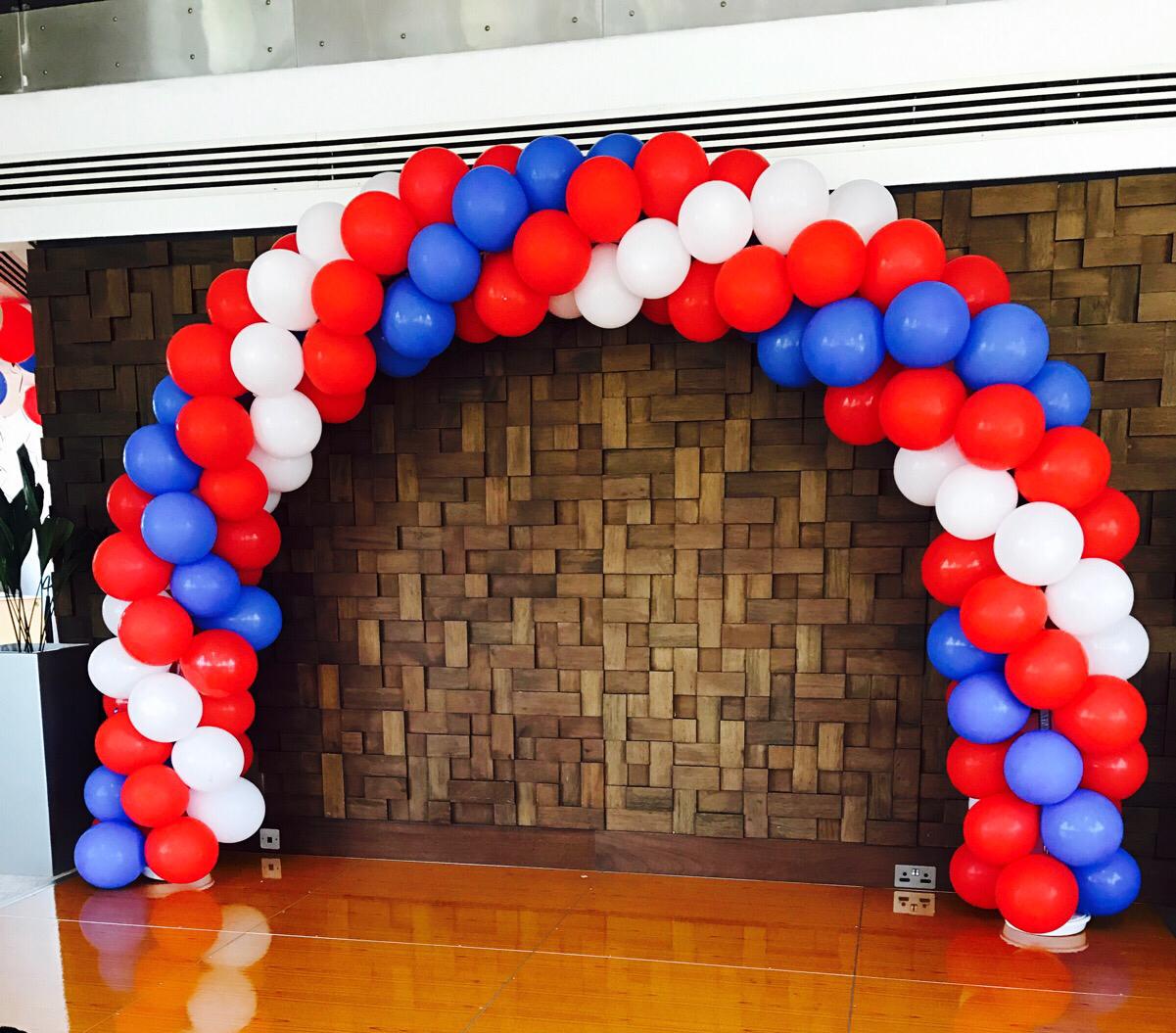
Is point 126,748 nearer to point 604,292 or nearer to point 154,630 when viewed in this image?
point 154,630

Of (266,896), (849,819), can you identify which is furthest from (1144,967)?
(266,896)

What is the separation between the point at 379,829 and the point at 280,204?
2.27 meters

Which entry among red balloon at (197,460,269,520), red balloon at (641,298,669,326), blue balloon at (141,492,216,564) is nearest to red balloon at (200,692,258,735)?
blue balloon at (141,492,216,564)

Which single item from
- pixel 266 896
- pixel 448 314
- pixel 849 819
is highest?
pixel 448 314

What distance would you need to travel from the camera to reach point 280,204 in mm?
3836

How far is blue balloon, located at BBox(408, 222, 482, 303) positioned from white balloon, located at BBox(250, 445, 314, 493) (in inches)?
29.4

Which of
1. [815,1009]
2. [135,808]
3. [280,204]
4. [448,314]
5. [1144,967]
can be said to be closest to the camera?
[815,1009]

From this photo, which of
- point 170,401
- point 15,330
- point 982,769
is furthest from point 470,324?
point 15,330

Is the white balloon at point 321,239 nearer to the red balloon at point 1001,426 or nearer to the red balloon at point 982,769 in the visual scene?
the red balloon at point 1001,426

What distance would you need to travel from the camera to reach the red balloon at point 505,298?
3.16 meters

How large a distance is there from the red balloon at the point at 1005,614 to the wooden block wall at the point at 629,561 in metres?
0.60

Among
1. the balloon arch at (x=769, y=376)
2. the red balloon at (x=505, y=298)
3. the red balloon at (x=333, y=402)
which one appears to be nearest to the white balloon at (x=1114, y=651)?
the balloon arch at (x=769, y=376)

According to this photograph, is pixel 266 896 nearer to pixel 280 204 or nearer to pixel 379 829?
pixel 379 829

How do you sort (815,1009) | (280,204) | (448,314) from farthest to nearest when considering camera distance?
(280,204) → (448,314) → (815,1009)
